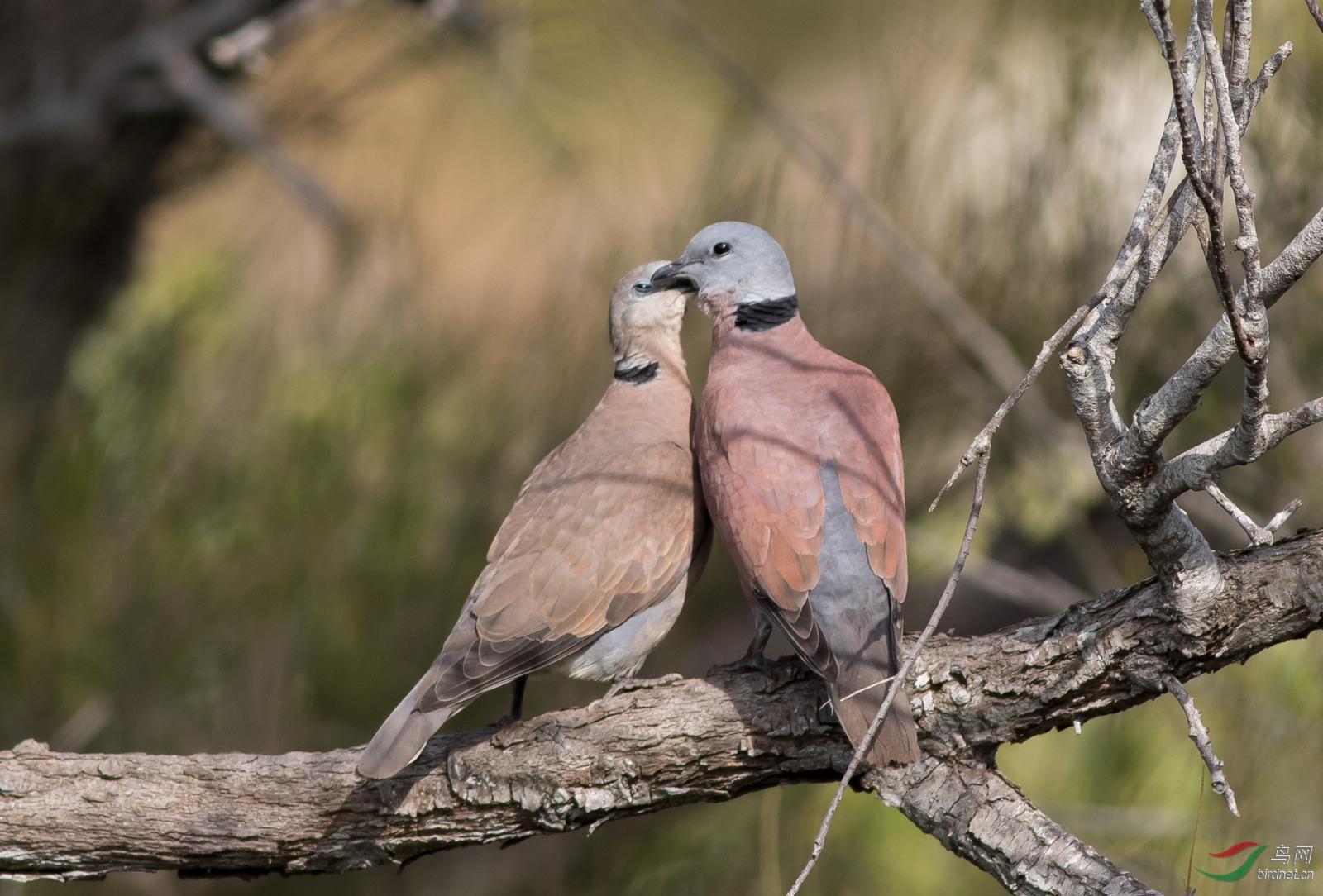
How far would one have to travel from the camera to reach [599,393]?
3.38m

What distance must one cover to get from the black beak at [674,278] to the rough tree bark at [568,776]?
0.91 m

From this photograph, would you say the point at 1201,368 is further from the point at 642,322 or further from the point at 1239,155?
the point at 642,322

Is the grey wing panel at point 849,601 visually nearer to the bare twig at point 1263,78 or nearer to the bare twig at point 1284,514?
the bare twig at point 1284,514

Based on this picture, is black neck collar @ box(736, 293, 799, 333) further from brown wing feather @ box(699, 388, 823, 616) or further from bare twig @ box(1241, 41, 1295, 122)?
bare twig @ box(1241, 41, 1295, 122)

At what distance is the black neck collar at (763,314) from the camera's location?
2.42m

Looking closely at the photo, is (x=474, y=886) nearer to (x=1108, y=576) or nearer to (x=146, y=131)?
(x=1108, y=576)

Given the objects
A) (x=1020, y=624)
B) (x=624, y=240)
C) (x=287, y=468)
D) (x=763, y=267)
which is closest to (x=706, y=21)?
(x=624, y=240)

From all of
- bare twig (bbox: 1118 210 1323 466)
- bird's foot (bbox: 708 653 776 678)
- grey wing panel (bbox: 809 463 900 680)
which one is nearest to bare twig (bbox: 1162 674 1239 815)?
bare twig (bbox: 1118 210 1323 466)

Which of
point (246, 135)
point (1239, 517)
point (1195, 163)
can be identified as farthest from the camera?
point (246, 135)

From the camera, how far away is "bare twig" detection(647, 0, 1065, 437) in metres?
2.94

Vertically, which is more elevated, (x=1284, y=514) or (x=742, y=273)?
(x=742, y=273)

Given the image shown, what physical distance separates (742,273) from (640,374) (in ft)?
1.23

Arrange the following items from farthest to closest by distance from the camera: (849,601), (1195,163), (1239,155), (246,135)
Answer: (246,135), (849,601), (1239,155), (1195,163)

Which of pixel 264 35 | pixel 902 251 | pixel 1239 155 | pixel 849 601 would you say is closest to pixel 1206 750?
pixel 849 601
